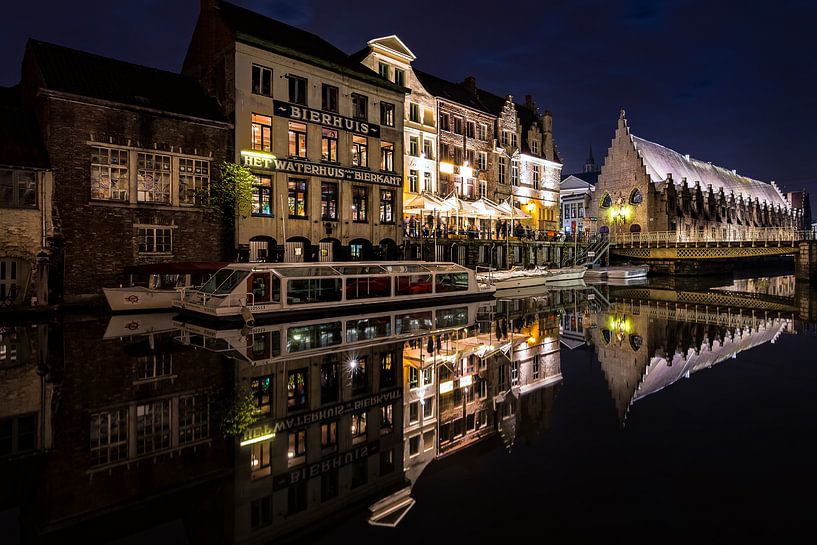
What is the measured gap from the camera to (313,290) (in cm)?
1942

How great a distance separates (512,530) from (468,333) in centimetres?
1112

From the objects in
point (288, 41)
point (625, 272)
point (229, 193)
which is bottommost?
point (625, 272)

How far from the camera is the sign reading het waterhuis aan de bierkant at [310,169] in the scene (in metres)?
27.0

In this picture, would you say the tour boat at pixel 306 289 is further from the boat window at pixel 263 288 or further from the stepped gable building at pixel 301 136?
the stepped gable building at pixel 301 136

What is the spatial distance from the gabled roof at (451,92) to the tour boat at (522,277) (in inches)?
632

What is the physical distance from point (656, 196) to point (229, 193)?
54.6 meters

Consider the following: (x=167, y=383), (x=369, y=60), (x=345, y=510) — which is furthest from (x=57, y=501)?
(x=369, y=60)

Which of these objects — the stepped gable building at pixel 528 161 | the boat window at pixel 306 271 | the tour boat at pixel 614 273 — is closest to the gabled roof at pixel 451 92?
the stepped gable building at pixel 528 161

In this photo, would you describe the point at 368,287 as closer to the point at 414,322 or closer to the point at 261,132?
the point at 414,322

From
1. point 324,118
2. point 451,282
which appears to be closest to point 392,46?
point 324,118

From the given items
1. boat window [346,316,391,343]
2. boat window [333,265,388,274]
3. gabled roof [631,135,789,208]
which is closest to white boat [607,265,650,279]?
gabled roof [631,135,789,208]

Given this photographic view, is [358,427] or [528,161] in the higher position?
[528,161]

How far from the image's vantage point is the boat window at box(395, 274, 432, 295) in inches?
893

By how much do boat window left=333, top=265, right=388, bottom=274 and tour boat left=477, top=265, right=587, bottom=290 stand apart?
9.86 meters
